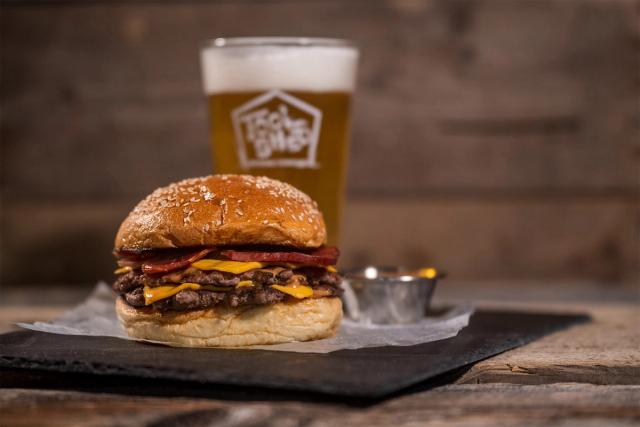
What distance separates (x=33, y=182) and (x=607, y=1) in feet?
8.51

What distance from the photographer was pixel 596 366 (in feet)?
5.74

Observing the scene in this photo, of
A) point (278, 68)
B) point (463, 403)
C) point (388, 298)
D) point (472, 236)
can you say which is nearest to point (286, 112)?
point (278, 68)

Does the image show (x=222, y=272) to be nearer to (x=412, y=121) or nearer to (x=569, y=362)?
(x=569, y=362)

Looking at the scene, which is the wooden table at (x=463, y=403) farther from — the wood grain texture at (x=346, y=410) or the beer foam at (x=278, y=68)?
the beer foam at (x=278, y=68)

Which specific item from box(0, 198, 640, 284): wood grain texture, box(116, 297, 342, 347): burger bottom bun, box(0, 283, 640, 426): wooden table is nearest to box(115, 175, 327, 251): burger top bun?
box(116, 297, 342, 347): burger bottom bun

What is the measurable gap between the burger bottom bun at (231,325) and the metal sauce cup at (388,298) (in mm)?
333

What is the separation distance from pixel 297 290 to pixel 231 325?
15 centimetres

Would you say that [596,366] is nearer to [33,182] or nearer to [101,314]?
[101,314]

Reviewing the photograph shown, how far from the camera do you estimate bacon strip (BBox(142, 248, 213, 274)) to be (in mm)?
1841

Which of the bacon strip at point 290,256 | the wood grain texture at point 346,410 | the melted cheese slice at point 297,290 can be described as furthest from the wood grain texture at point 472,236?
the wood grain texture at point 346,410

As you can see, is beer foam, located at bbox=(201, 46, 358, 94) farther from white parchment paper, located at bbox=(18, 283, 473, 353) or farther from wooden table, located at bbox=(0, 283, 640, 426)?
wooden table, located at bbox=(0, 283, 640, 426)

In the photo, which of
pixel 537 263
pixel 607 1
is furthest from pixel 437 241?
pixel 607 1

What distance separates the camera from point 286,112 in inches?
93.4

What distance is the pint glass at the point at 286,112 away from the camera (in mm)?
2371
